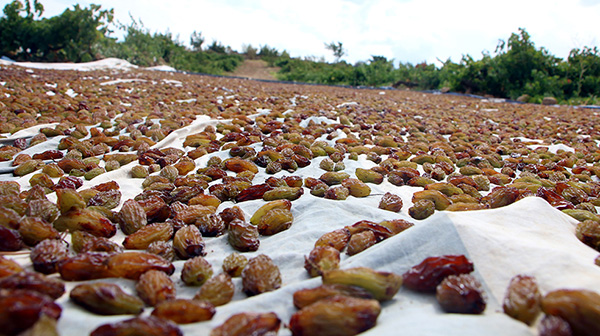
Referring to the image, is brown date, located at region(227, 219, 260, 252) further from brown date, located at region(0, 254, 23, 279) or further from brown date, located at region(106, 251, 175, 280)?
brown date, located at region(0, 254, 23, 279)

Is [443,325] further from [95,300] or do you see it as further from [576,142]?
[576,142]

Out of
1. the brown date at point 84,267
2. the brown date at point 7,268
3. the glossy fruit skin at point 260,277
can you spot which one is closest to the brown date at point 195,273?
the glossy fruit skin at point 260,277

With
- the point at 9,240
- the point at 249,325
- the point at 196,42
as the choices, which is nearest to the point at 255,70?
the point at 196,42

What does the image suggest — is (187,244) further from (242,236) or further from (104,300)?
(104,300)

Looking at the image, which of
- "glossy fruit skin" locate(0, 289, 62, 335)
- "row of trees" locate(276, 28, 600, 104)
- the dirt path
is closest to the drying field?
"glossy fruit skin" locate(0, 289, 62, 335)

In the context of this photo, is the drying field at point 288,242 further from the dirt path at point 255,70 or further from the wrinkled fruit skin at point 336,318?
the dirt path at point 255,70
